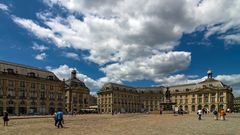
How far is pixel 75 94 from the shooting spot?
13325 cm

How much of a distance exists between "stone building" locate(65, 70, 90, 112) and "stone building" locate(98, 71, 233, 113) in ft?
50.4

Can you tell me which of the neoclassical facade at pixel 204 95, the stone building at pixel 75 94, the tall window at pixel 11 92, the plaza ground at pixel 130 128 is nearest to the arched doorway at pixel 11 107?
the tall window at pixel 11 92

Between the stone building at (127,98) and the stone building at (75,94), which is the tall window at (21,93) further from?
the stone building at (127,98)

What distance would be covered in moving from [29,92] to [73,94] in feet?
123

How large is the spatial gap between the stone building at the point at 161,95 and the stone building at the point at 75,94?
15.4 metres

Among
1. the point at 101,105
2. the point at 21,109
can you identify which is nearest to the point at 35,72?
the point at 21,109

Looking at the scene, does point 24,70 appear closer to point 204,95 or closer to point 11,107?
point 11,107

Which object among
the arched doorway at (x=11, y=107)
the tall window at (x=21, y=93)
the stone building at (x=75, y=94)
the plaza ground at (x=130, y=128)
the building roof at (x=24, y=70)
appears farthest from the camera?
the stone building at (x=75, y=94)

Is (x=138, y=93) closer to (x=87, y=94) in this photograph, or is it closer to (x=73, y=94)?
(x=87, y=94)

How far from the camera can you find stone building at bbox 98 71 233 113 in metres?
148

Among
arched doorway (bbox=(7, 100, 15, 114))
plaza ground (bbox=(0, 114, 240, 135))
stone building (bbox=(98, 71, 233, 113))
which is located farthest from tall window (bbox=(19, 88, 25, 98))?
plaza ground (bbox=(0, 114, 240, 135))

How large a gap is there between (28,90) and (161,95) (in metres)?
91.5

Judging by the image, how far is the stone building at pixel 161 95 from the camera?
148m

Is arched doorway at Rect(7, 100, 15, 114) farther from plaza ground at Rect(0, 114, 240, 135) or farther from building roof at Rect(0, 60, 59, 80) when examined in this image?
plaza ground at Rect(0, 114, 240, 135)
